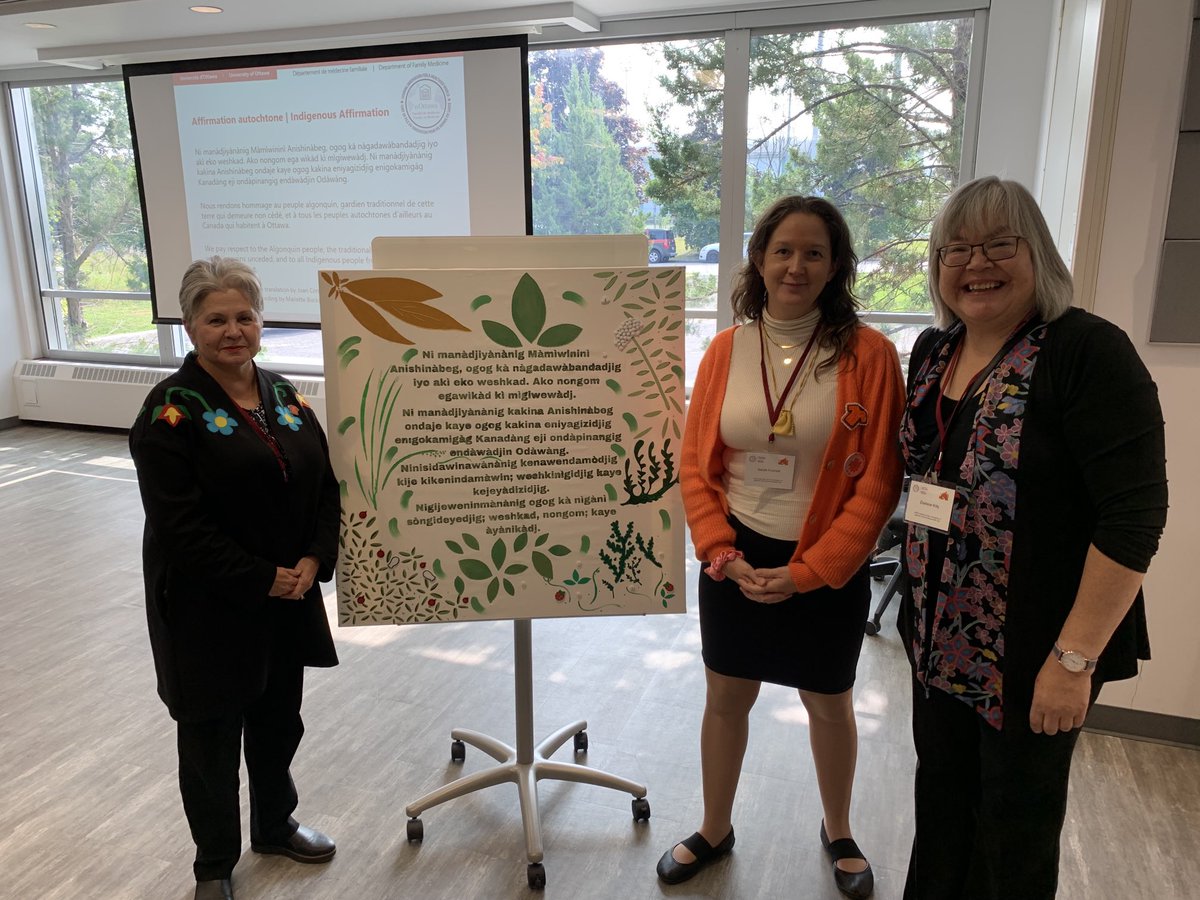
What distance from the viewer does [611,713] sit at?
8.96 ft

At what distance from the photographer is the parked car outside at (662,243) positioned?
513 cm

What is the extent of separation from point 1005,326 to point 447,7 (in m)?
4.19

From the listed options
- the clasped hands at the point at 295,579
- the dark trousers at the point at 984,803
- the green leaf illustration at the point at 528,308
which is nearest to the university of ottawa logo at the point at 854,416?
the dark trousers at the point at 984,803

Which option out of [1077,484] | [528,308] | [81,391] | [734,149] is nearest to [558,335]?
[528,308]

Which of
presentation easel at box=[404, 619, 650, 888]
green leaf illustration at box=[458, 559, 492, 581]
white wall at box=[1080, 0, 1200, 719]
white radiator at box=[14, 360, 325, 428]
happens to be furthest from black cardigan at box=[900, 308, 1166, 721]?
white radiator at box=[14, 360, 325, 428]

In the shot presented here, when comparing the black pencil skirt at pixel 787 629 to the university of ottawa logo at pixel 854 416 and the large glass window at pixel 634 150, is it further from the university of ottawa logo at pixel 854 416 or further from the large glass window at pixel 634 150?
the large glass window at pixel 634 150

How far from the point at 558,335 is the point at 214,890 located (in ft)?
5.02

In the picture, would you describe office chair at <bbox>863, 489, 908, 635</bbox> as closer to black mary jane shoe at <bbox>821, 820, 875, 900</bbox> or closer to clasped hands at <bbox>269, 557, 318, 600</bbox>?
black mary jane shoe at <bbox>821, 820, 875, 900</bbox>

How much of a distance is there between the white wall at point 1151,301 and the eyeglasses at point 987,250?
128 cm

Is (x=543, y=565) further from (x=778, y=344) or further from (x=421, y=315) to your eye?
(x=778, y=344)

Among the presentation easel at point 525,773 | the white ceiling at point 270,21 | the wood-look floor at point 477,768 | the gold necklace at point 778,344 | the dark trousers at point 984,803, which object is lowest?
the wood-look floor at point 477,768

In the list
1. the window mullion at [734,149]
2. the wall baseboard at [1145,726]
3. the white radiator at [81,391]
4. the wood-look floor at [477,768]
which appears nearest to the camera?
the wood-look floor at [477,768]

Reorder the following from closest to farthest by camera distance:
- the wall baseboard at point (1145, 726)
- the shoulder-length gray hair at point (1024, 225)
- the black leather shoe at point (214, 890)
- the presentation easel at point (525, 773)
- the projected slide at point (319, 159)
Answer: the shoulder-length gray hair at point (1024, 225)
the black leather shoe at point (214, 890)
the presentation easel at point (525, 773)
the wall baseboard at point (1145, 726)
the projected slide at point (319, 159)

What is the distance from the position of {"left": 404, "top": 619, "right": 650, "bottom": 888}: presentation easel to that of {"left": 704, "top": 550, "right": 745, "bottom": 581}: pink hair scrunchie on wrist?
549 millimetres
